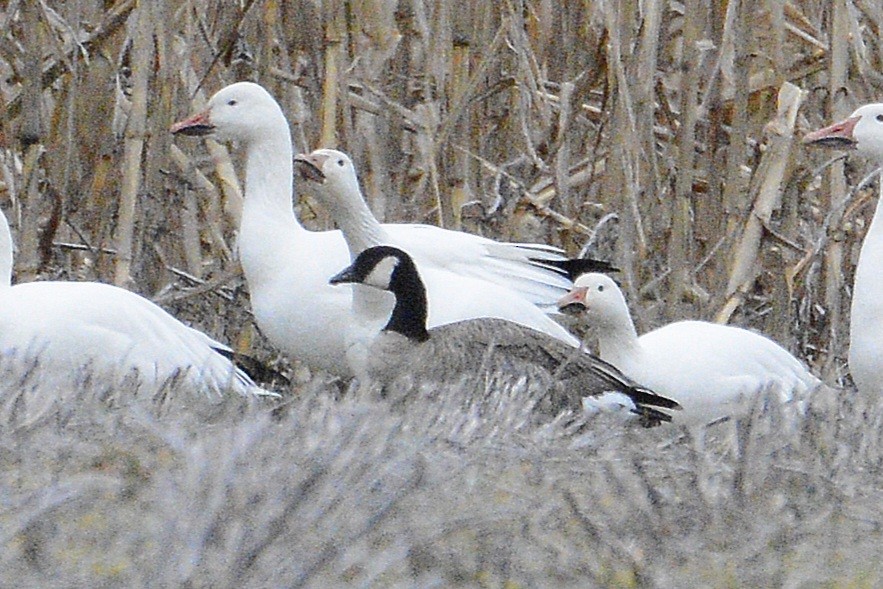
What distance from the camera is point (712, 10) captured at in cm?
608

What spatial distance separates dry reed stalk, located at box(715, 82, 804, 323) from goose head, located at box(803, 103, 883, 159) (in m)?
0.27

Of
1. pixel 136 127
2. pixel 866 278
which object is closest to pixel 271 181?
pixel 136 127

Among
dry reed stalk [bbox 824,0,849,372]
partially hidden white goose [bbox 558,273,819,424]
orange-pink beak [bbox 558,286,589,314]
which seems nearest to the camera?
partially hidden white goose [bbox 558,273,819,424]

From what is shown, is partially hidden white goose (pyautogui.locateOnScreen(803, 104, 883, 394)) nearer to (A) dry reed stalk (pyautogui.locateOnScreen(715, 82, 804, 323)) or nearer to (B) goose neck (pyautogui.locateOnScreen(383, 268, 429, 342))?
(A) dry reed stalk (pyautogui.locateOnScreen(715, 82, 804, 323))

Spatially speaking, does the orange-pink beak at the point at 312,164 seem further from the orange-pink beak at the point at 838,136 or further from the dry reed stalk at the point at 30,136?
the orange-pink beak at the point at 838,136

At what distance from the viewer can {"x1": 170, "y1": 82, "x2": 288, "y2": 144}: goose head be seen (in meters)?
5.45

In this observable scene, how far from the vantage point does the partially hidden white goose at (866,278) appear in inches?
177

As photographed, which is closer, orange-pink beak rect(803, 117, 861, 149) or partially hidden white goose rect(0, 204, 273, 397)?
partially hidden white goose rect(0, 204, 273, 397)

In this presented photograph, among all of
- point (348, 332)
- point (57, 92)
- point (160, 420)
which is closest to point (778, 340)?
point (348, 332)

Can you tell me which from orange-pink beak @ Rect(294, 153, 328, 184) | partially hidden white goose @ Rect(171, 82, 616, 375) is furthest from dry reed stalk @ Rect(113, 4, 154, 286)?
orange-pink beak @ Rect(294, 153, 328, 184)

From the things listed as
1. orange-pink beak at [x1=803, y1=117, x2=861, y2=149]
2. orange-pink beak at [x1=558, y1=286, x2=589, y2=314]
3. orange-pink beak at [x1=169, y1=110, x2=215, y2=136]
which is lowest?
orange-pink beak at [x1=558, y1=286, x2=589, y2=314]

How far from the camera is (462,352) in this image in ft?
15.3

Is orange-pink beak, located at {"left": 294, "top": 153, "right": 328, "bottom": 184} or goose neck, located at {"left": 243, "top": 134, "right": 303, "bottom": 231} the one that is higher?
orange-pink beak, located at {"left": 294, "top": 153, "right": 328, "bottom": 184}

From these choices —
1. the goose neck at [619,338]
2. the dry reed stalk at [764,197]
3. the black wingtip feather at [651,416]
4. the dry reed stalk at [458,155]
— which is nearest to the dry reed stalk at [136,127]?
the dry reed stalk at [458,155]
